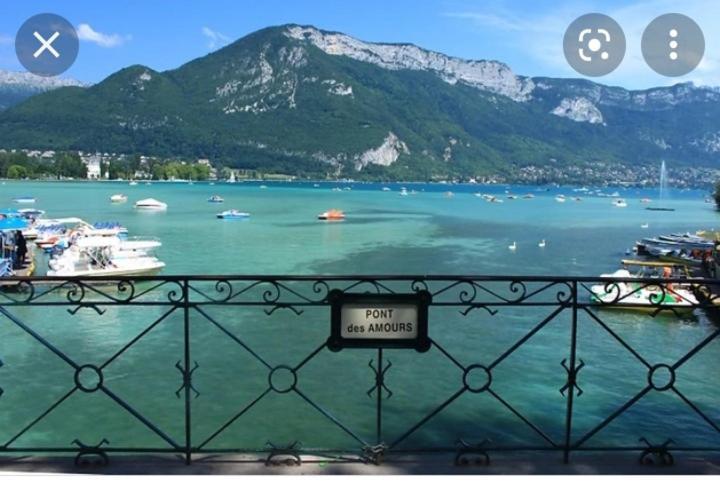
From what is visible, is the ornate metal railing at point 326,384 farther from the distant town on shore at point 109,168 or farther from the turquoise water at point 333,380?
the distant town on shore at point 109,168

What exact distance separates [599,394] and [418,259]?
853 inches

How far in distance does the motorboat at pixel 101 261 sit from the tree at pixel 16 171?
135 m

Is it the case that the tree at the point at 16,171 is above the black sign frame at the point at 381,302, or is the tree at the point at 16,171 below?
above

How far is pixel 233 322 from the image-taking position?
17.8 m

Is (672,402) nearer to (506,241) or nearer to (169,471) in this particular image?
(169,471)

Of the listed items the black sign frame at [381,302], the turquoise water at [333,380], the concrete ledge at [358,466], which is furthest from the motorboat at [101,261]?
the black sign frame at [381,302]

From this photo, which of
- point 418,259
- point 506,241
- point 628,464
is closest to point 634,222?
point 506,241

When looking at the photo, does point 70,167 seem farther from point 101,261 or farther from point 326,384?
point 326,384

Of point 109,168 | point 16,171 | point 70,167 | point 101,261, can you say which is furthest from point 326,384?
point 109,168

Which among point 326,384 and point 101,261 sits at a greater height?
point 101,261

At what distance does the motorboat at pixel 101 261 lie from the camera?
80.8 ft

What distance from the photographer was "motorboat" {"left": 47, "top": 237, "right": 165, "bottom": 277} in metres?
24.6

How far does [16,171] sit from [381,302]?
16308 cm

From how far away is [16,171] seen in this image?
145 meters
